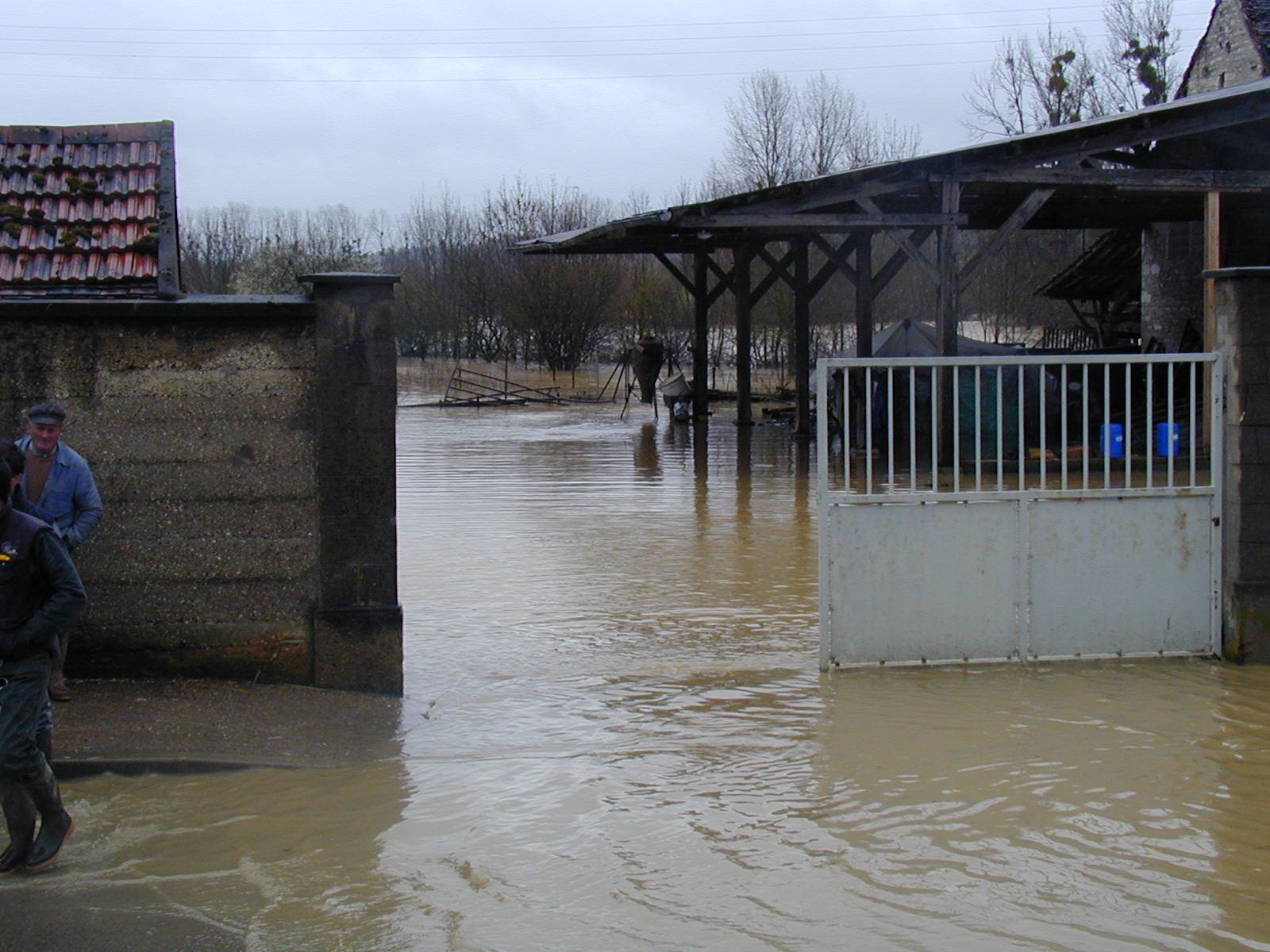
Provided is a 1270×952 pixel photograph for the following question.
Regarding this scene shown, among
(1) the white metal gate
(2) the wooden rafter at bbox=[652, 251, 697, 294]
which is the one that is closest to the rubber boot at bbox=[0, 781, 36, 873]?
(1) the white metal gate

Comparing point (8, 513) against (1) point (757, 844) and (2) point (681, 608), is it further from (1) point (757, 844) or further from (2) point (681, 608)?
(2) point (681, 608)

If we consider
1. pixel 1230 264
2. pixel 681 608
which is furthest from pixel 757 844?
pixel 1230 264

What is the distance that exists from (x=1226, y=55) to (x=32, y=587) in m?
26.1

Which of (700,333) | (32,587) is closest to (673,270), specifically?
(700,333)

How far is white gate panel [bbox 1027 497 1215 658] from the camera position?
8.12 meters

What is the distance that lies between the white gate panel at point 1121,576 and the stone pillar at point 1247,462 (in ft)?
0.45

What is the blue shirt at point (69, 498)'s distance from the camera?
23.3 ft

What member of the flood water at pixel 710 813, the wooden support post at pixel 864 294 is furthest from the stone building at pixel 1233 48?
the flood water at pixel 710 813

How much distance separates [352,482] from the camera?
7.53 metres

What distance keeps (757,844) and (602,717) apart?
6.21 feet

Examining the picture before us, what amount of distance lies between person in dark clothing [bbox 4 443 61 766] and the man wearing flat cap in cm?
46

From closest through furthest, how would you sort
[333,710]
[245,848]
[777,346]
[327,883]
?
[327,883], [245,848], [333,710], [777,346]

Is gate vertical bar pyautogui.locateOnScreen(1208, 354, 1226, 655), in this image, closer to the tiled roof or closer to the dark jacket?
the tiled roof

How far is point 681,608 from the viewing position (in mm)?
9969
